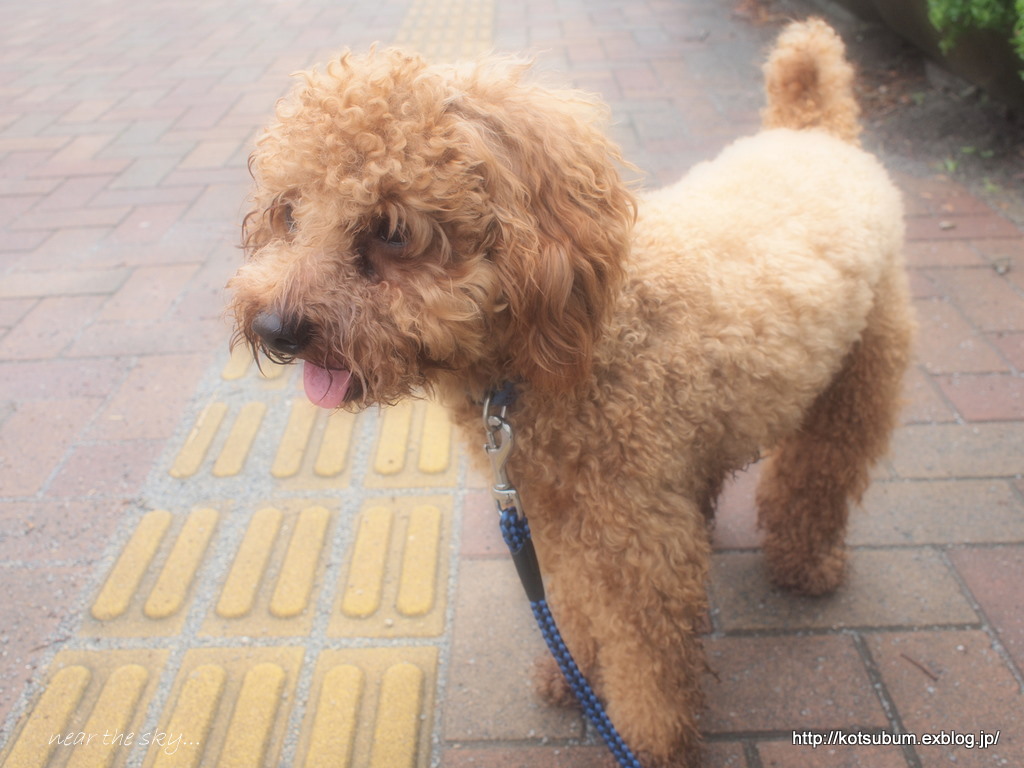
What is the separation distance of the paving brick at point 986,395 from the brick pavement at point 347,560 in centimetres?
1

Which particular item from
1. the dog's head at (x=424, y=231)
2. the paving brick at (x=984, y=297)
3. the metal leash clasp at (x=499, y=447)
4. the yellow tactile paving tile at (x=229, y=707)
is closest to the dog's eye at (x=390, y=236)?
the dog's head at (x=424, y=231)

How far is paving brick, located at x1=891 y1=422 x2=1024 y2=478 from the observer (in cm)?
255

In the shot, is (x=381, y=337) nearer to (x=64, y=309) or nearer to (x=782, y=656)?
(x=782, y=656)

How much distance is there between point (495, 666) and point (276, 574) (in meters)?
0.75

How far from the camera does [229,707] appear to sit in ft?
6.60

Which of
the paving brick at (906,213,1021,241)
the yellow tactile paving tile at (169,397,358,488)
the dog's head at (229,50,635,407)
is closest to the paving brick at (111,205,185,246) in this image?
the yellow tactile paving tile at (169,397,358,488)

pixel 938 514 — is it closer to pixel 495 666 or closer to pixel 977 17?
pixel 495 666

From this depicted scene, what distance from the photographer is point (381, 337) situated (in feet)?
4.24

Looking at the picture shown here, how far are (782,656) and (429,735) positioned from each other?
0.97m

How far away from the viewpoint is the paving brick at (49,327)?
3.36 meters

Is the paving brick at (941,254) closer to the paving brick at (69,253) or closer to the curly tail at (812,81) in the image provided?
the curly tail at (812,81)

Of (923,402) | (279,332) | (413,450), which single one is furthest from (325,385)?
(923,402)

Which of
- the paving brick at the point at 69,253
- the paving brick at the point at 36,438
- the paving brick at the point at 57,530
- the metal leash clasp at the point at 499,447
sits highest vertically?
the metal leash clasp at the point at 499,447

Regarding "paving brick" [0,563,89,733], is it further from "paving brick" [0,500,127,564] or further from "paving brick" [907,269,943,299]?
"paving brick" [907,269,943,299]
